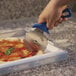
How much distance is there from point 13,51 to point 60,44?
0.20 meters

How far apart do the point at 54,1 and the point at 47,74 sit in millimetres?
224

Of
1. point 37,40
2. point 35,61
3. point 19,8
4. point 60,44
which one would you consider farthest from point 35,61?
point 19,8

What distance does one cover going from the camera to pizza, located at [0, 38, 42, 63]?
2.61ft

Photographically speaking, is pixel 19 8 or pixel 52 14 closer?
pixel 52 14

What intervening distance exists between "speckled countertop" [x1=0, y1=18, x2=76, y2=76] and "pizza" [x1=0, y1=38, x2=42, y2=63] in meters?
0.08

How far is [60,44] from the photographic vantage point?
3.09 ft

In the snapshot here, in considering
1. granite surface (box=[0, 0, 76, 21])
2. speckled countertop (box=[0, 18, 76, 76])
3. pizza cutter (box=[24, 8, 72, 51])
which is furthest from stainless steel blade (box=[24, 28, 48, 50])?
granite surface (box=[0, 0, 76, 21])

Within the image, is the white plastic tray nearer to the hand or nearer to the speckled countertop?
the speckled countertop

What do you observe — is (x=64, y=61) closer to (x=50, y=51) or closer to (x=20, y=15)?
(x=50, y=51)

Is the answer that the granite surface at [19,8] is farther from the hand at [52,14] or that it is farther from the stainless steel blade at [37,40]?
the hand at [52,14]

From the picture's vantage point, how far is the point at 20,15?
1353mm

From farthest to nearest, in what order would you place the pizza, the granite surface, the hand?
the granite surface → the pizza → the hand

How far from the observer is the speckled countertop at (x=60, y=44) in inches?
28.4

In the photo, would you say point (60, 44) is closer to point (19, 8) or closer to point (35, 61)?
point (35, 61)
